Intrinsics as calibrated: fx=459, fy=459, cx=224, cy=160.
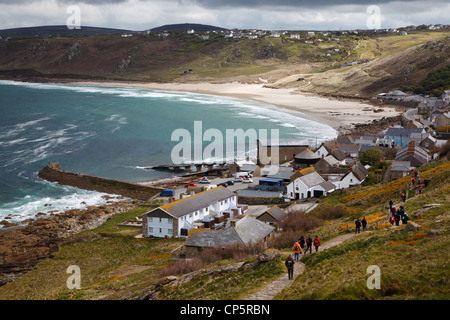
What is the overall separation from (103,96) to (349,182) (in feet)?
354

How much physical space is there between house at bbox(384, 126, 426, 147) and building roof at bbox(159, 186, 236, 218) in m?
31.1

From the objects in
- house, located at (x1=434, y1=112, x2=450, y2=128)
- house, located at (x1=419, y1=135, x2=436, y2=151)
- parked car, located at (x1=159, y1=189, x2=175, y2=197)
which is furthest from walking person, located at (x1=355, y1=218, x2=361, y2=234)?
house, located at (x1=434, y1=112, x2=450, y2=128)

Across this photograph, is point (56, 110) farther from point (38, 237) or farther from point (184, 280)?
point (184, 280)

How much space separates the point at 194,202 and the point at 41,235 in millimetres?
13375

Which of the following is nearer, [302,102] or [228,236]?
[228,236]

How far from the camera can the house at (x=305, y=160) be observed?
1996 inches

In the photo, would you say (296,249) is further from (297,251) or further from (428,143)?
(428,143)

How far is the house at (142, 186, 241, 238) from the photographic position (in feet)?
111

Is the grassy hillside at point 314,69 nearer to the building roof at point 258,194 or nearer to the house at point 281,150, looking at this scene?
the house at point 281,150

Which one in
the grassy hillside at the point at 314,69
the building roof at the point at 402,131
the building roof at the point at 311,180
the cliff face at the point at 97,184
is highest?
the grassy hillside at the point at 314,69

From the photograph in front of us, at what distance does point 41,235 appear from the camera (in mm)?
38188

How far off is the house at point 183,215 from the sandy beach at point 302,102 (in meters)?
51.1

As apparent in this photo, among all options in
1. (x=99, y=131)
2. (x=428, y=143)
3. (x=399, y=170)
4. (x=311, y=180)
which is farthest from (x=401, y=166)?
(x=99, y=131)

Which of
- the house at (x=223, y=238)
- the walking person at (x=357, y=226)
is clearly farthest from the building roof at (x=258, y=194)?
the walking person at (x=357, y=226)
